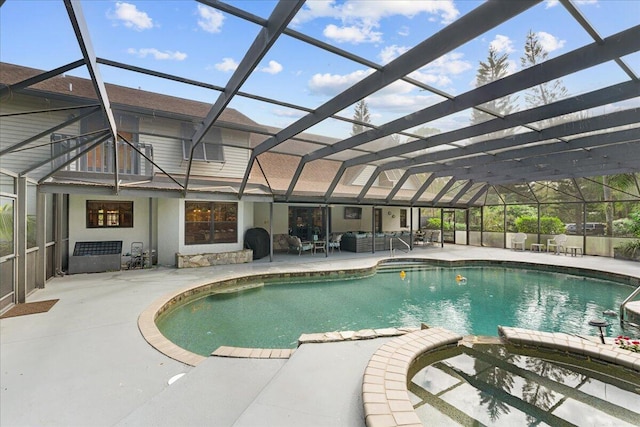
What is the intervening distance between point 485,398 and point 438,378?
0.43m

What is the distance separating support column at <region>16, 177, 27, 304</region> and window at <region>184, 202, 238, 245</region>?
4.52 m

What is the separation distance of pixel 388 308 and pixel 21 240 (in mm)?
7594

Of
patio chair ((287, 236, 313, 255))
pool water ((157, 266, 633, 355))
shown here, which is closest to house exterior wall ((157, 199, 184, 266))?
pool water ((157, 266, 633, 355))

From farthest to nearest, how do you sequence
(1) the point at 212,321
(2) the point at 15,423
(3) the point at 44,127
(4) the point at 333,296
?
(3) the point at 44,127, (4) the point at 333,296, (1) the point at 212,321, (2) the point at 15,423

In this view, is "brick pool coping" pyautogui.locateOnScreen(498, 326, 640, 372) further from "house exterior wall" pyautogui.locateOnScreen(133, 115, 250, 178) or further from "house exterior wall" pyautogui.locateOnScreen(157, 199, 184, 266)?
"house exterior wall" pyautogui.locateOnScreen(133, 115, 250, 178)

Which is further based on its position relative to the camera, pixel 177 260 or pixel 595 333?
pixel 177 260

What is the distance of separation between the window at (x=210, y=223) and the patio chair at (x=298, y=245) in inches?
108

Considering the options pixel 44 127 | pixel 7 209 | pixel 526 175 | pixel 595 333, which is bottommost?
pixel 595 333

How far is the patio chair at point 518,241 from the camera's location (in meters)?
15.2

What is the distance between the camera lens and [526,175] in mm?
12289

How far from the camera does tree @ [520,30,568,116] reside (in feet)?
12.7

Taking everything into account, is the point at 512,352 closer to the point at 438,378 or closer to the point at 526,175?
the point at 438,378

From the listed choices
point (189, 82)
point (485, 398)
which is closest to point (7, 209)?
point (189, 82)

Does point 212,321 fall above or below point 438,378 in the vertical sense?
below
